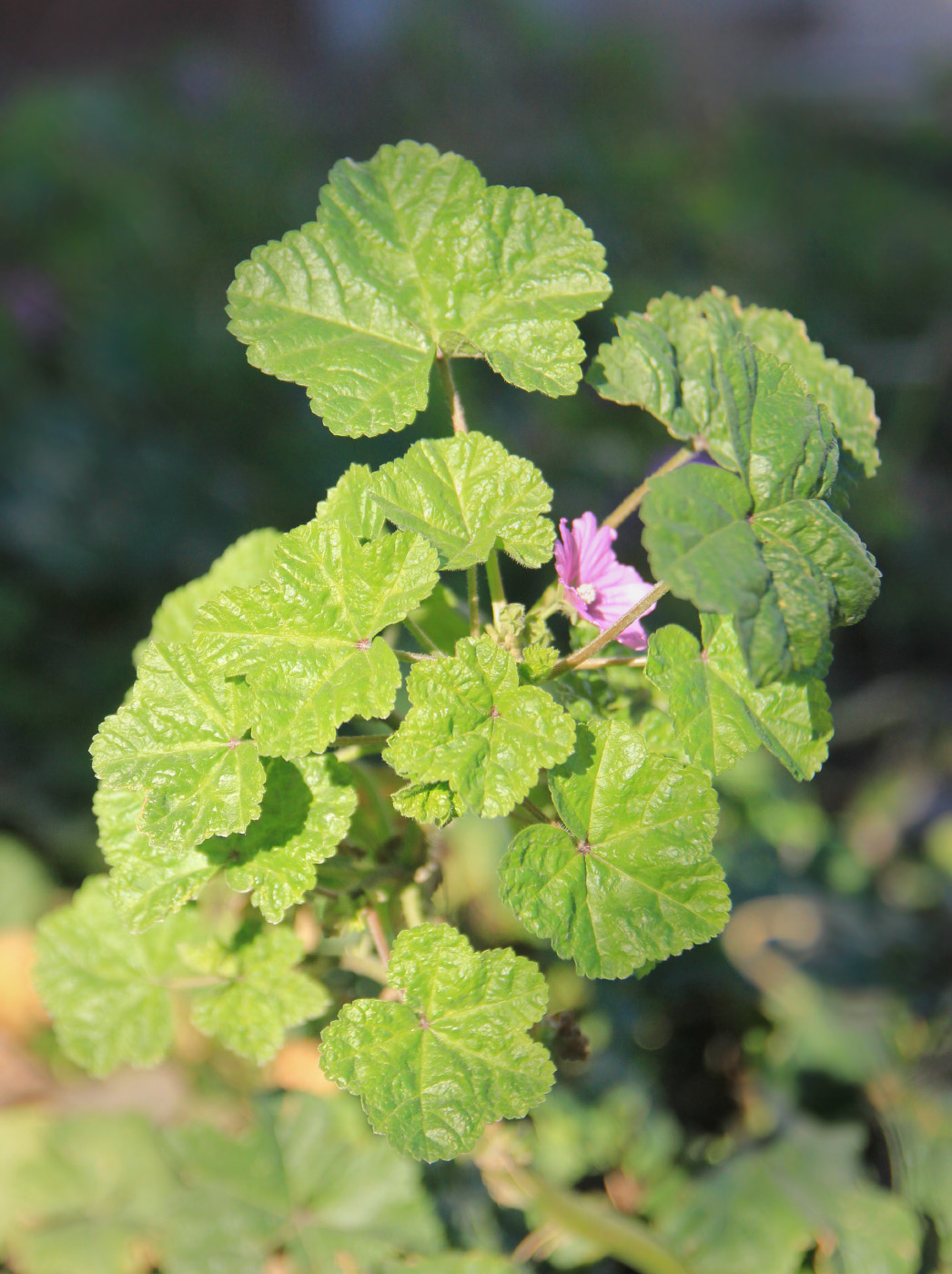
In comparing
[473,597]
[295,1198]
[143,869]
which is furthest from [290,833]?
[295,1198]

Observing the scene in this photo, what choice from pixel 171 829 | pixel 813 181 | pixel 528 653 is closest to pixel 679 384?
pixel 528 653

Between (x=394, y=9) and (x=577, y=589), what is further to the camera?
(x=394, y=9)

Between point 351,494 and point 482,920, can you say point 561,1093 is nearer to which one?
point 482,920

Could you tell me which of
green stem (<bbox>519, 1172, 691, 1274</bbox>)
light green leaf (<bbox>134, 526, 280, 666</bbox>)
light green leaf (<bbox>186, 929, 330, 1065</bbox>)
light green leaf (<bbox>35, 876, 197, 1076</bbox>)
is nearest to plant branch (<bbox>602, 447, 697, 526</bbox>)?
light green leaf (<bbox>134, 526, 280, 666</bbox>)

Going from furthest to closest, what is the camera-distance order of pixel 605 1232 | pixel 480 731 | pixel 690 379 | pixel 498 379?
pixel 498 379
pixel 605 1232
pixel 690 379
pixel 480 731

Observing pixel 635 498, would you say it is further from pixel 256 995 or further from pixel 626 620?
pixel 256 995

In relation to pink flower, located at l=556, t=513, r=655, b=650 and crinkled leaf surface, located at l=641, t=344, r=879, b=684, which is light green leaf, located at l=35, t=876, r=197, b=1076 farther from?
crinkled leaf surface, located at l=641, t=344, r=879, b=684
